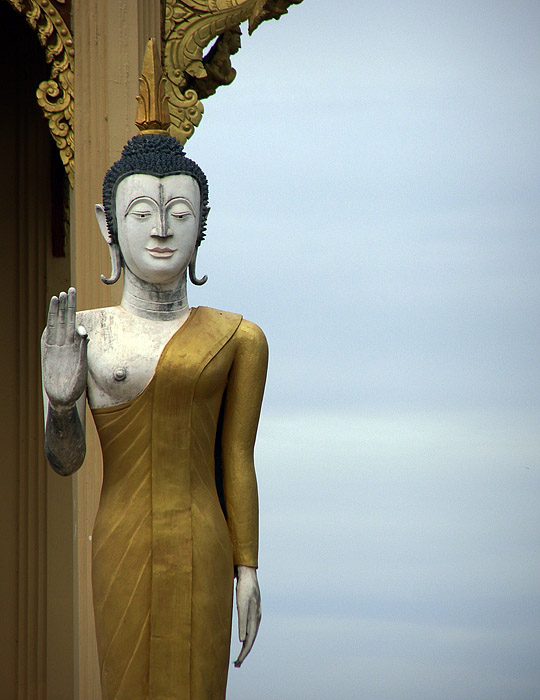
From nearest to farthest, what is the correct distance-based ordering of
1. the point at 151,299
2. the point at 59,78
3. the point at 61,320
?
the point at 61,320
the point at 151,299
the point at 59,78

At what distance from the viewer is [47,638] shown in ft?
34.2

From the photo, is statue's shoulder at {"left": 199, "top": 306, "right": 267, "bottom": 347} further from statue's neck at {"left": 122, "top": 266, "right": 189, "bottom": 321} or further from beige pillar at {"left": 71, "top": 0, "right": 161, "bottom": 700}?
beige pillar at {"left": 71, "top": 0, "right": 161, "bottom": 700}

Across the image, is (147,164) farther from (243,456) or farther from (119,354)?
(243,456)

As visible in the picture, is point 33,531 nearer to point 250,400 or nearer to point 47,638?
point 47,638

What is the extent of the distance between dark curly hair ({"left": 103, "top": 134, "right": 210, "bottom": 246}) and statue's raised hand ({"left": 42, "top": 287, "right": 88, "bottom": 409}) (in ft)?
1.86

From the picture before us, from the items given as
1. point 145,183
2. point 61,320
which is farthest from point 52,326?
point 145,183

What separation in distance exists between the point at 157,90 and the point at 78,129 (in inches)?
54.9

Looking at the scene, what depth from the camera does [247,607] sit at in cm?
667

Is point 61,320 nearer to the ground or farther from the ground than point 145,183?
nearer to the ground

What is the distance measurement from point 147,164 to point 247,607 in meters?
1.73

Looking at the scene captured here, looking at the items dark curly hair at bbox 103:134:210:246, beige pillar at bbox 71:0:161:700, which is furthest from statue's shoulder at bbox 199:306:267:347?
beige pillar at bbox 71:0:161:700

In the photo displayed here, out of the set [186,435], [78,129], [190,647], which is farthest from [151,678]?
[78,129]

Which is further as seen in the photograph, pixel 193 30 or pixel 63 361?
pixel 193 30

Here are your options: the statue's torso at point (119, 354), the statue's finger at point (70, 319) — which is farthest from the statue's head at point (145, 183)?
the statue's finger at point (70, 319)
